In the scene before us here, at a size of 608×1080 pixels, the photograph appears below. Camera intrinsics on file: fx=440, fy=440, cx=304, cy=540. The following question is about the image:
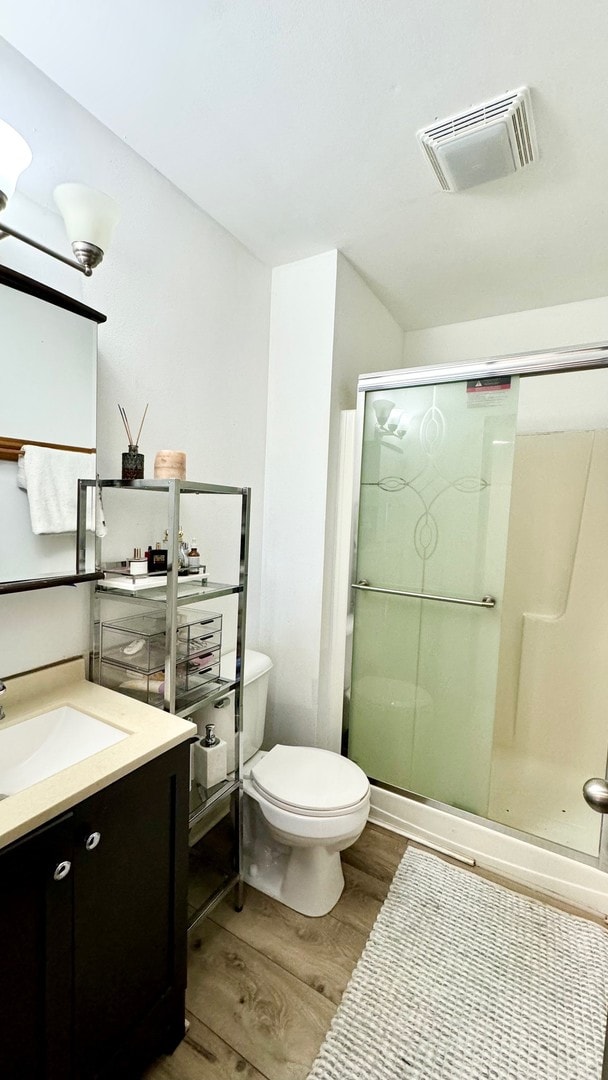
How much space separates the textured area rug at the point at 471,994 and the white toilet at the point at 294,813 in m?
0.26

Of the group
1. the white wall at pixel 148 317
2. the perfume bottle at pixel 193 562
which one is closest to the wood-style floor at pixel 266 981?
the white wall at pixel 148 317

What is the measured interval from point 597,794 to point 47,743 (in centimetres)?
117

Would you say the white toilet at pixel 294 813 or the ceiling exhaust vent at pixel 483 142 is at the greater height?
the ceiling exhaust vent at pixel 483 142

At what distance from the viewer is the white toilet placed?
138 cm

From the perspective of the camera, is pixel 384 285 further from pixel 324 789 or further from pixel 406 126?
pixel 324 789

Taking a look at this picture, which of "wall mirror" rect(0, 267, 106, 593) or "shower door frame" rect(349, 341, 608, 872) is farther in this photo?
"shower door frame" rect(349, 341, 608, 872)

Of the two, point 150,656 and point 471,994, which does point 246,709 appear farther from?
point 471,994

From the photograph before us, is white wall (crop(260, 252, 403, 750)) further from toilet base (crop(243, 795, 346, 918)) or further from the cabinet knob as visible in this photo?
the cabinet knob

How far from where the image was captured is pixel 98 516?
128 cm

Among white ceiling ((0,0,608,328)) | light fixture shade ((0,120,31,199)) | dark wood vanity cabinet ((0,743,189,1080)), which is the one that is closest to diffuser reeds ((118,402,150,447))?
light fixture shade ((0,120,31,199))

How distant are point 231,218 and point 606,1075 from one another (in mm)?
2223

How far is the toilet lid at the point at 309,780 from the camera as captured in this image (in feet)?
4.60

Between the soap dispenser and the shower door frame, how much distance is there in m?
0.90

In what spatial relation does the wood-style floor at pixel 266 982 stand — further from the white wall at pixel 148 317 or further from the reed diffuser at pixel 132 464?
the reed diffuser at pixel 132 464
